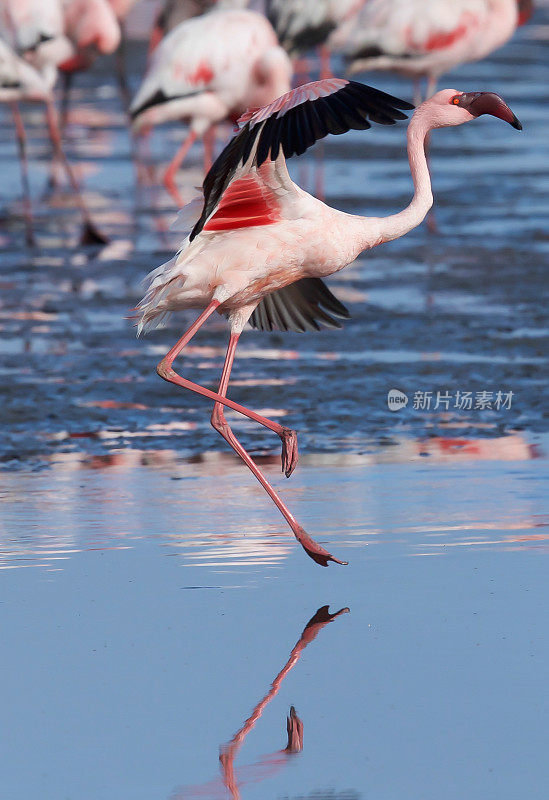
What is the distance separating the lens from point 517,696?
3902mm

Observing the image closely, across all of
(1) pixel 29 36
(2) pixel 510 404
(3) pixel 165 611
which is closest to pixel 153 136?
(1) pixel 29 36

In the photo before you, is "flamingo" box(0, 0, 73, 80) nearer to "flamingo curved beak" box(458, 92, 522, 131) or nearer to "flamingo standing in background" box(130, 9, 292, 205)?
"flamingo standing in background" box(130, 9, 292, 205)

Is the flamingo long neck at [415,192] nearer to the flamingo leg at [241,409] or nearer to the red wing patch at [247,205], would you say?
the red wing patch at [247,205]

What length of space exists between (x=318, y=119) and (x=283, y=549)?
1.29 metres

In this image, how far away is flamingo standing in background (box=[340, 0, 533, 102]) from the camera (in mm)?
13594

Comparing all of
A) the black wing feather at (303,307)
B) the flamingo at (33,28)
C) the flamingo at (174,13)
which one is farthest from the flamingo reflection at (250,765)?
the flamingo at (174,13)

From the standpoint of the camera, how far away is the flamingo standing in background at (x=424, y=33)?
13.6m

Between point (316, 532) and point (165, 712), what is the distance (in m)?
1.65

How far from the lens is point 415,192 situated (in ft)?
20.0

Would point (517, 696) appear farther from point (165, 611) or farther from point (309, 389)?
point (309, 389)

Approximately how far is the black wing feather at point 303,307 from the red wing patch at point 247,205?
60 cm
